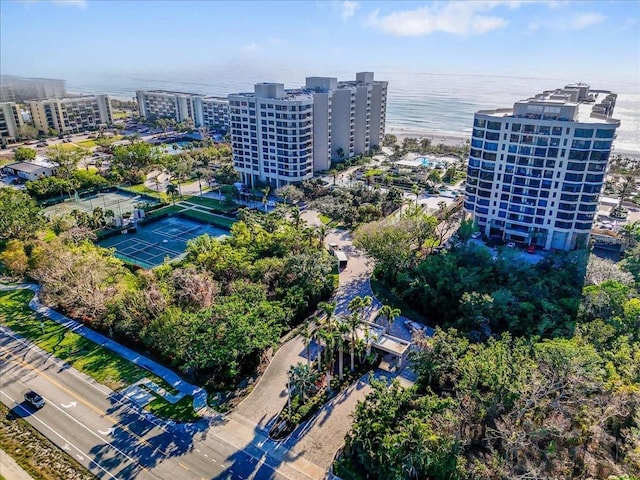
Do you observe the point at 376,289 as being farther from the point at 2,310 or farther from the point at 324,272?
the point at 2,310

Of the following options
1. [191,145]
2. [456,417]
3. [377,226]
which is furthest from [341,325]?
[191,145]

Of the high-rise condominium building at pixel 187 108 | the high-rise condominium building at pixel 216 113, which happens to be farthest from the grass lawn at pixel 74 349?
the high-rise condominium building at pixel 187 108

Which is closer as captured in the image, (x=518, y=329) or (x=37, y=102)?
(x=518, y=329)

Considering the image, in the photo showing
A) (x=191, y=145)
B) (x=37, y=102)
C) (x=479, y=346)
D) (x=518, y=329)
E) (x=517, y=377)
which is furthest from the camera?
(x=37, y=102)

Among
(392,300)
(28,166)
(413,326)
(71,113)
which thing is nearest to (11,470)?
(413,326)

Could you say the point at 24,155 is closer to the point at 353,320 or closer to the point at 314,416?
the point at 353,320

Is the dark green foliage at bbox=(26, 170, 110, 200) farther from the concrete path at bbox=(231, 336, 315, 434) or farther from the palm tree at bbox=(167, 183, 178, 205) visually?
the concrete path at bbox=(231, 336, 315, 434)
